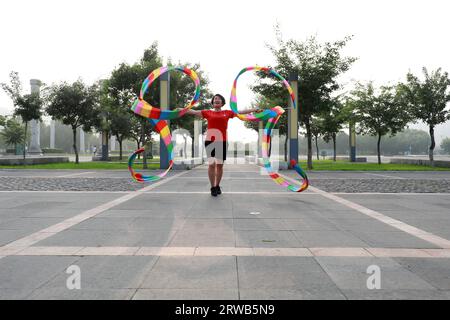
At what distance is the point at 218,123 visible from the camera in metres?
9.30

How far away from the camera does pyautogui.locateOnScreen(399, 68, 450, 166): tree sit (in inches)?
1052

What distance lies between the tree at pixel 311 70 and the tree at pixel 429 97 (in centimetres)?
705

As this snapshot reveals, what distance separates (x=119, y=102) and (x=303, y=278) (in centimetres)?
2285

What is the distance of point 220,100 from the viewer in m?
9.41

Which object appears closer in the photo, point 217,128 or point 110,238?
point 110,238

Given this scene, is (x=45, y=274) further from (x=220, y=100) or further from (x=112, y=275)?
(x=220, y=100)

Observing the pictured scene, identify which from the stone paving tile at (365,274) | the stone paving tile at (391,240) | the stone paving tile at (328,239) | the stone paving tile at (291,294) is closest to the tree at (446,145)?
the stone paving tile at (391,240)

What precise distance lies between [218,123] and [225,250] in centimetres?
501

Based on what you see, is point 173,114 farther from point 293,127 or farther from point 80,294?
point 293,127

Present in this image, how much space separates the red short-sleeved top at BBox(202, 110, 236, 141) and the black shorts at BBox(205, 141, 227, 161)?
11cm

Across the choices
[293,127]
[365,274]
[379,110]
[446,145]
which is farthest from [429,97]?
[446,145]

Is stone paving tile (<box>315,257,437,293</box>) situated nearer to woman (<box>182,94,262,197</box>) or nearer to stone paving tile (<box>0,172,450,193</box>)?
woman (<box>182,94,262,197</box>)
